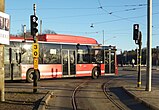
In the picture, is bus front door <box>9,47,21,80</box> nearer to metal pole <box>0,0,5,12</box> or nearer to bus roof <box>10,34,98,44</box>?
bus roof <box>10,34,98,44</box>

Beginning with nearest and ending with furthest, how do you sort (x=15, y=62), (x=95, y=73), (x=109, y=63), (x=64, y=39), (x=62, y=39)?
(x=15, y=62), (x=62, y=39), (x=64, y=39), (x=95, y=73), (x=109, y=63)

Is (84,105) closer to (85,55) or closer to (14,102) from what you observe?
(14,102)

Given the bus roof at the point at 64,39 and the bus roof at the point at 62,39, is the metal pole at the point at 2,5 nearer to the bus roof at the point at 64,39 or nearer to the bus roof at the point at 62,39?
the bus roof at the point at 62,39

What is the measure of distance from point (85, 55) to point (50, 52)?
3.73 m

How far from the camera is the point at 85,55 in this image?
29.2 metres

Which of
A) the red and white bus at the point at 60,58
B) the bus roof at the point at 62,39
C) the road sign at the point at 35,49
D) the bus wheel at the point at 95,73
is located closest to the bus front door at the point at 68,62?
the red and white bus at the point at 60,58

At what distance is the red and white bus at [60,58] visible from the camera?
24.4 m

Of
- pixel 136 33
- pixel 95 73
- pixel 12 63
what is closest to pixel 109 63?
pixel 95 73

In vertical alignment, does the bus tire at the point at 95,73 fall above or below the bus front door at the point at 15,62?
below

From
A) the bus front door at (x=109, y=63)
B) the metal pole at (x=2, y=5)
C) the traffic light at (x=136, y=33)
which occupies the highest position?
the metal pole at (x=2, y=5)

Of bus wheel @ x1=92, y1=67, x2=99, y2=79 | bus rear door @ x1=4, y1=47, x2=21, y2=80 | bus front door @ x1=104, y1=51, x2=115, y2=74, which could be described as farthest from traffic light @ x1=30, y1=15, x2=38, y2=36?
bus front door @ x1=104, y1=51, x2=115, y2=74

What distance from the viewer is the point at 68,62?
2789 centimetres

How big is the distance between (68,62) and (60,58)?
84 centimetres

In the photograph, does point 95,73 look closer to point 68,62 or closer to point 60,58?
point 68,62
